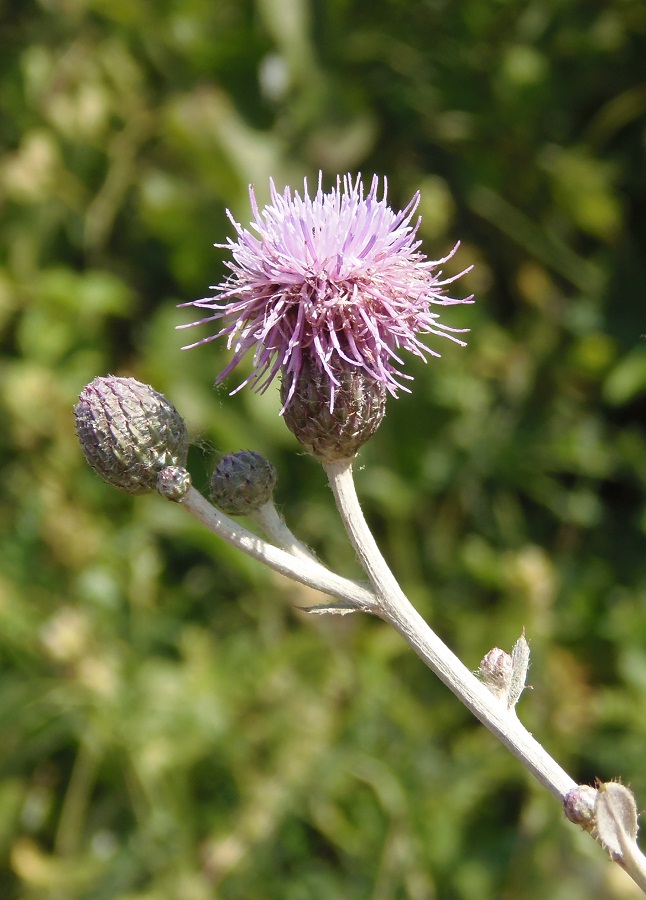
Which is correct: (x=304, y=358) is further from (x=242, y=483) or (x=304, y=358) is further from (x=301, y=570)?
(x=301, y=570)

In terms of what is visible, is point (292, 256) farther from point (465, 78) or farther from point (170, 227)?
point (465, 78)

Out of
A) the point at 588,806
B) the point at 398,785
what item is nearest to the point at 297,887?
the point at 398,785

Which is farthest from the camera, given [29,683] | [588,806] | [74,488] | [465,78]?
[465,78]

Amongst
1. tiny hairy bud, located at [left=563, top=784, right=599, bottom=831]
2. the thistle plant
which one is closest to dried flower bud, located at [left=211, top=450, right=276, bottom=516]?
the thistle plant

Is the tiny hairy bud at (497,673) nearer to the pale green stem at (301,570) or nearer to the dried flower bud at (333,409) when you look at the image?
the pale green stem at (301,570)

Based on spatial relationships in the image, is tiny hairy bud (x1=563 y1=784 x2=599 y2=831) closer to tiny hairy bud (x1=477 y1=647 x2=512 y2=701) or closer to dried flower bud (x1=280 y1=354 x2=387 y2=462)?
tiny hairy bud (x1=477 y1=647 x2=512 y2=701)
